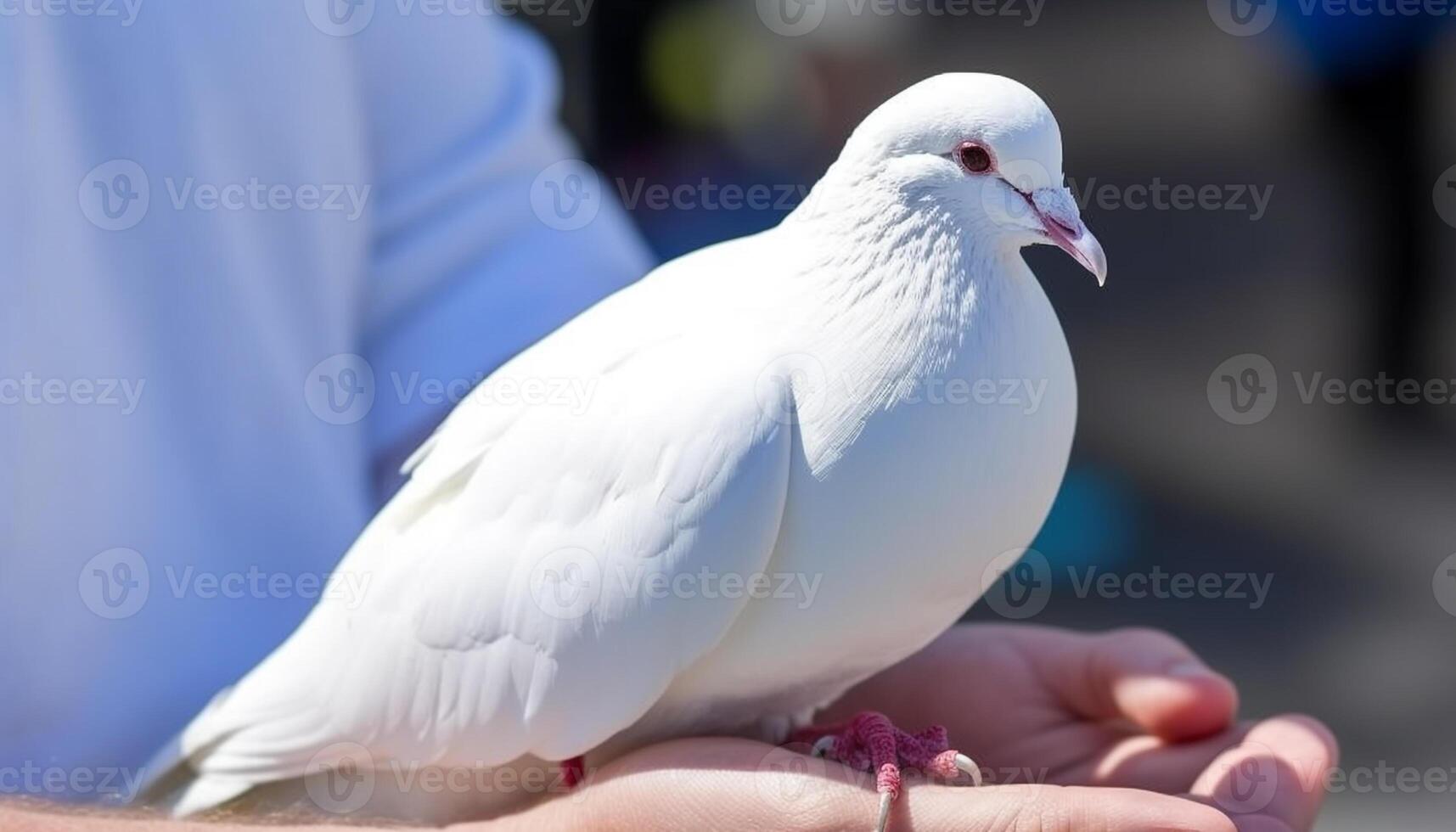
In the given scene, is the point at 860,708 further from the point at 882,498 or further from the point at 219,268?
the point at 219,268
